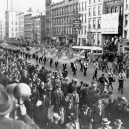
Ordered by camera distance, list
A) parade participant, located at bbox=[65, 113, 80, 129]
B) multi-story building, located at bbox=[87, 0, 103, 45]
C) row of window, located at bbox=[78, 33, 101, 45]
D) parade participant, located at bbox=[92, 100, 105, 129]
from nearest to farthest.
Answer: parade participant, located at bbox=[65, 113, 80, 129], parade participant, located at bbox=[92, 100, 105, 129], multi-story building, located at bbox=[87, 0, 103, 45], row of window, located at bbox=[78, 33, 101, 45]

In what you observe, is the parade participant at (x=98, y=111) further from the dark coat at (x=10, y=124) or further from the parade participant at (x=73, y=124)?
the dark coat at (x=10, y=124)

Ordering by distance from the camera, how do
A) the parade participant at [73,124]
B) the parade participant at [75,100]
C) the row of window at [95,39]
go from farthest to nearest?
the row of window at [95,39] < the parade participant at [75,100] < the parade participant at [73,124]

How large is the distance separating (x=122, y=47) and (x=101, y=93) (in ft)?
35.1

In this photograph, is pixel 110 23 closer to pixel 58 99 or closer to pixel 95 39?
pixel 95 39

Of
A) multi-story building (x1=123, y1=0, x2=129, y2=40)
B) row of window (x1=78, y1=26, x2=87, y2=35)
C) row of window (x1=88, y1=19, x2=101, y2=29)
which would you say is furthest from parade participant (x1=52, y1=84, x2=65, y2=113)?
row of window (x1=78, y1=26, x2=87, y2=35)

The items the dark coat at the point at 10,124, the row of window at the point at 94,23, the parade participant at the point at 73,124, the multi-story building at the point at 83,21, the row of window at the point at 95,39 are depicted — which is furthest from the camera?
the row of window at the point at 95,39

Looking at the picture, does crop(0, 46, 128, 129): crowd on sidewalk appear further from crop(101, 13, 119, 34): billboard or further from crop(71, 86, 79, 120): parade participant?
crop(101, 13, 119, 34): billboard

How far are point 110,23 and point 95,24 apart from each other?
199 centimetres

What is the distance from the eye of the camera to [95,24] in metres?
21.9

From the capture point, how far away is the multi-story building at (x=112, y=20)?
19391 millimetres

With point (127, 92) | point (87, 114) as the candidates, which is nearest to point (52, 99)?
point (87, 114)

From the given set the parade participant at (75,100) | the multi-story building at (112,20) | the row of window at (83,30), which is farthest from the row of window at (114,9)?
the parade participant at (75,100)

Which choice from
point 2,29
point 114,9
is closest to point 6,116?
point 2,29

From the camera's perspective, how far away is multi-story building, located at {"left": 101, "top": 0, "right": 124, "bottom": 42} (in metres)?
19.4
